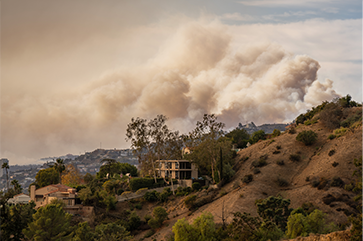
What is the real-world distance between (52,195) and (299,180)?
5187cm

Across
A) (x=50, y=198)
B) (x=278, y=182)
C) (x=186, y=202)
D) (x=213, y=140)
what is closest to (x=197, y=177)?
(x=213, y=140)

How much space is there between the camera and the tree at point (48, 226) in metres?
48.3

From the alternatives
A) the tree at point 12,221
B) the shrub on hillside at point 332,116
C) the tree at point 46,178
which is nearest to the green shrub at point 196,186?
the shrub on hillside at point 332,116

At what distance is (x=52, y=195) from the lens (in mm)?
65750

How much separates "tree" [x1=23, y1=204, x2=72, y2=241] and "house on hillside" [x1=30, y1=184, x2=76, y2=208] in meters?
14.7

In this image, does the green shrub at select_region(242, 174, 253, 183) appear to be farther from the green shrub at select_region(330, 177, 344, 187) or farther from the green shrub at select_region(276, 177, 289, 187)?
the green shrub at select_region(330, 177, 344, 187)

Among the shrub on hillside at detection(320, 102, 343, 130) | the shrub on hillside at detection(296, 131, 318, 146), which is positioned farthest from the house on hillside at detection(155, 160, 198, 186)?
the shrub on hillside at detection(320, 102, 343, 130)

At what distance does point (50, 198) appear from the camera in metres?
64.8

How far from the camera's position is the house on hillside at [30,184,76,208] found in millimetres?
65750

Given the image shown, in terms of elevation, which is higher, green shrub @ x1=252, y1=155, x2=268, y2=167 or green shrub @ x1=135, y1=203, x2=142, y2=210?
green shrub @ x1=252, y1=155, x2=268, y2=167

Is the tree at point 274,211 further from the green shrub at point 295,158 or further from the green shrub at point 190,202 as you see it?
the green shrub at point 295,158

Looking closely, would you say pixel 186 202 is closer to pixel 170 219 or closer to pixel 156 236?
pixel 170 219

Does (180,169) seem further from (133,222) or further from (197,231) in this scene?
(197,231)

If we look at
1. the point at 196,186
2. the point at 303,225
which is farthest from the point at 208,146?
the point at 303,225
